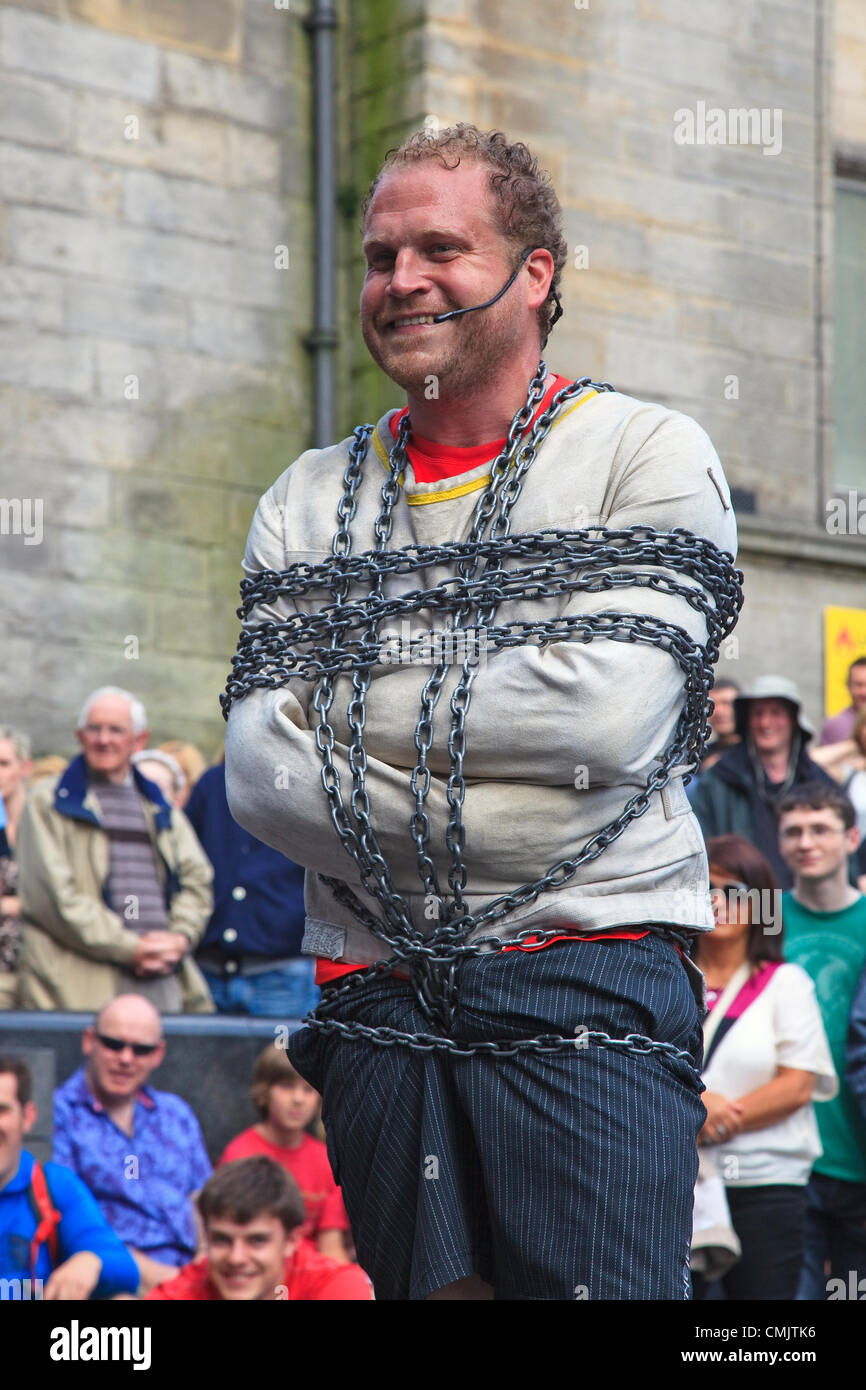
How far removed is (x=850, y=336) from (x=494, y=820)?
38.6ft

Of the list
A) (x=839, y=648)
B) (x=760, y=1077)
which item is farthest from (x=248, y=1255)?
(x=839, y=648)

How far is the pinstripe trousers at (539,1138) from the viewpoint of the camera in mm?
2346

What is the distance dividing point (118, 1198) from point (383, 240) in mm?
4294

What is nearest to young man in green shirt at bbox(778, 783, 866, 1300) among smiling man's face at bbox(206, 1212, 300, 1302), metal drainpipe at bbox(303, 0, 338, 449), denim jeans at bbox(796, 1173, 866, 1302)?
denim jeans at bbox(796, 1173, 866, 1302)

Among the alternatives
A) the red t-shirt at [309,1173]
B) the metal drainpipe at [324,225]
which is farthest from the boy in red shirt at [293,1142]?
the metal drainpipe at [324,225]

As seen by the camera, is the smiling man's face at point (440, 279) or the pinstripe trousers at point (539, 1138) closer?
the pinstripe trousers at point (539, 1138)

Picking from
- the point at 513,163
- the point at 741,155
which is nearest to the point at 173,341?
the point at 741,155

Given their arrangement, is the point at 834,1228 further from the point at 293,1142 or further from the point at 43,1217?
the point at 43,1217

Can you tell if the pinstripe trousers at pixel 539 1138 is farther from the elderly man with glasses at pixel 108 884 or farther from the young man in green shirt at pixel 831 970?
the elderly man with glasses at pixel 108 884

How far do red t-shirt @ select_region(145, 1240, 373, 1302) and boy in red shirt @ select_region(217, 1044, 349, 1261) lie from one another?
2.59 ft

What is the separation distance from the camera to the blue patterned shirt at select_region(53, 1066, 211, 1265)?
6.20m

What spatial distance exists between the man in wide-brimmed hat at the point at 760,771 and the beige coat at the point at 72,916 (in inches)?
82.4

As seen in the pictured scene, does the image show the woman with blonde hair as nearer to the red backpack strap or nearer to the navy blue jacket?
the navy blue jacket

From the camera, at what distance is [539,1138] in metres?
2.37
